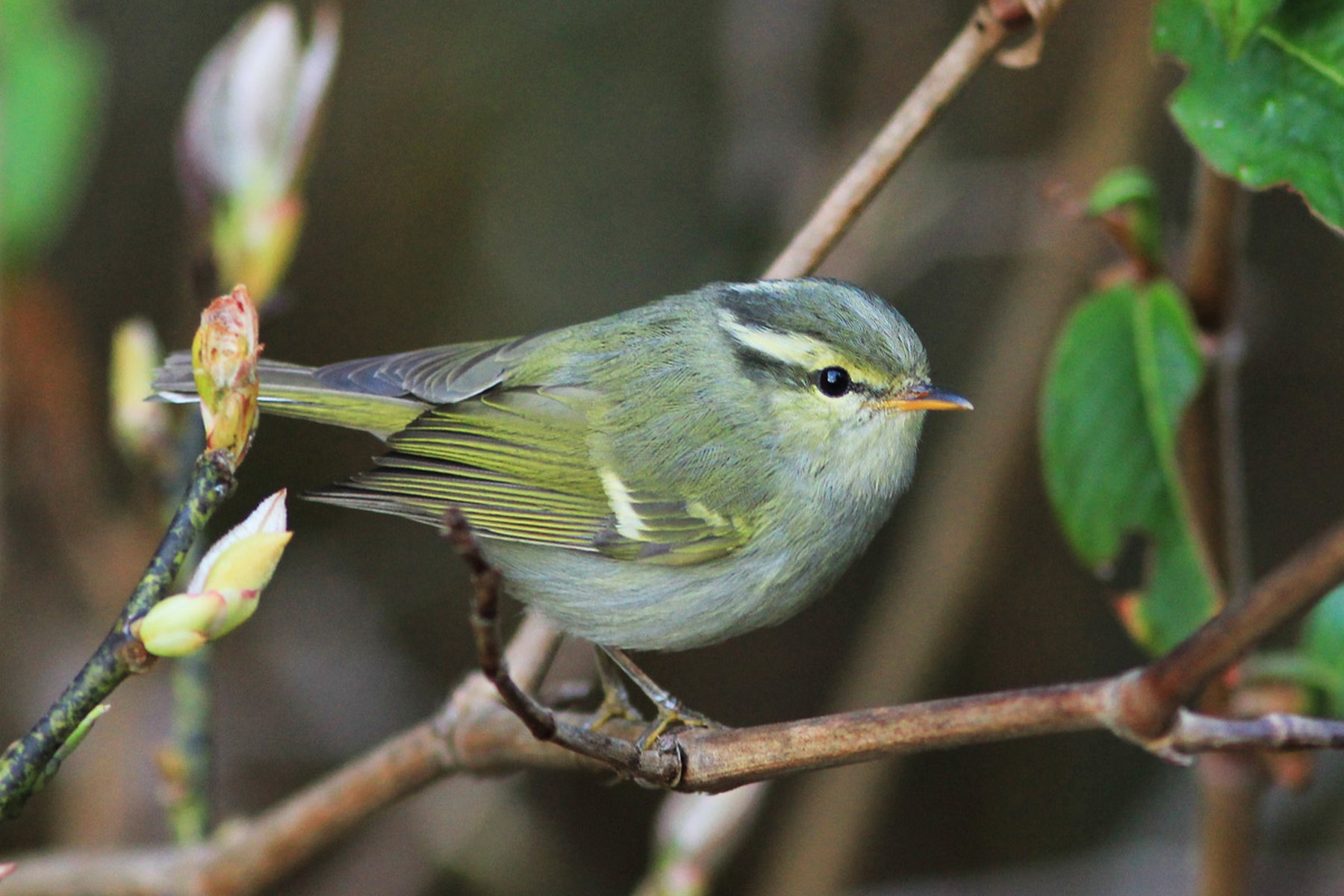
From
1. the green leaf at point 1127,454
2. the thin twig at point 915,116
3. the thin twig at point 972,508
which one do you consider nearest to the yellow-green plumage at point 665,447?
the thin twig at point 915,116

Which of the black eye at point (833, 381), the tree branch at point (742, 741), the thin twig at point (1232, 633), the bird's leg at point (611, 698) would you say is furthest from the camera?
the black eye at point (833, 381)

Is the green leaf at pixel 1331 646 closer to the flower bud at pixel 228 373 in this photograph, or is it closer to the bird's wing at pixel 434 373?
the bird's wing at pixel 434 373

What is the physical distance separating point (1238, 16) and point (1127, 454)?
735mm

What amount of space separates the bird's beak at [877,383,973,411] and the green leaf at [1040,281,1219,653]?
0.28 metres

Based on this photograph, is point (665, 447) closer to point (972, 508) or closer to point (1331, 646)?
point (1331, 646)

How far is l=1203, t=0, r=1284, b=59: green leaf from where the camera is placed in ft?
5.04

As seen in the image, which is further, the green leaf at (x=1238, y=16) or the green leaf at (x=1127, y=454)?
the green leaf at (x=1127, y=454)

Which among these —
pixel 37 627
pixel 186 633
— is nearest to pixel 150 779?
pixel 37 627

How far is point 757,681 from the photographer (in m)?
4.15

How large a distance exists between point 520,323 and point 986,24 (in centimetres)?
276

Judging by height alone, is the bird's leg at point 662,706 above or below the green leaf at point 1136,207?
below

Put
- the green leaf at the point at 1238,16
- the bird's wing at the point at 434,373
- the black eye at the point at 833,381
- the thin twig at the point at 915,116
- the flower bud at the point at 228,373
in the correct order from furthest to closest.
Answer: the bird's wing at the point at 434,373 → the black eye at the point at 833,381 → the thin twig at the point at 915,116 → the green leaf at the point at 1238,16 → the flower bud at the point at 228,373

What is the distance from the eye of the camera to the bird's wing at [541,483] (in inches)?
94.7

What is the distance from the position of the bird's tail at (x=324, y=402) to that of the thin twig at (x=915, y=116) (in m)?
0.94
